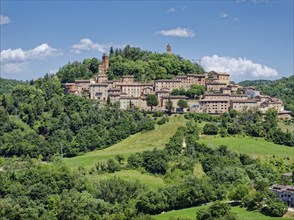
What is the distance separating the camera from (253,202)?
153ft

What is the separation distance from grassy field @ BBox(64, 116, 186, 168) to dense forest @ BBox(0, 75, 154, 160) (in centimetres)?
168

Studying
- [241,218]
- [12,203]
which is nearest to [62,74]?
[12,203]

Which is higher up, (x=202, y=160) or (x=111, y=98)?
(x=111, y=98)

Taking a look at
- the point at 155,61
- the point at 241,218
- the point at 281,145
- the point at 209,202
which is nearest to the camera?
the point at 241,218

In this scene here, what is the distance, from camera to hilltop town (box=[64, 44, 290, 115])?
87.4 meters

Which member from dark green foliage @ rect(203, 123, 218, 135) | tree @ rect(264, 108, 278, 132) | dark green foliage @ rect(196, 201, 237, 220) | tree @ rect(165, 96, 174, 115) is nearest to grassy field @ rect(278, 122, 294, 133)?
tree @ rect(264, 108, 278, 132)

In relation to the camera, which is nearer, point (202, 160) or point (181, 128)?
point (202, 160)

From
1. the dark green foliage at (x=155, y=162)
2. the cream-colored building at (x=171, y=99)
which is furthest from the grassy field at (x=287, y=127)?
the dark green foliage at (x=155, y=162)

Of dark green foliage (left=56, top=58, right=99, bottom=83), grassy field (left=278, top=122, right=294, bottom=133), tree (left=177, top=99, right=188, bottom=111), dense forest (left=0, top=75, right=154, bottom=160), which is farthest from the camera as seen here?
dark green foliage (left=56, top=58, right=99, bottom=83)

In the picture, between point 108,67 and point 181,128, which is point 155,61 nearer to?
point 108,67

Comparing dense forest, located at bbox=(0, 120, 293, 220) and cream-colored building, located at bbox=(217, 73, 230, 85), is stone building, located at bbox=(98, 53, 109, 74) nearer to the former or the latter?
cream-colored building, located at bbox=(217, 73, 230, 85)

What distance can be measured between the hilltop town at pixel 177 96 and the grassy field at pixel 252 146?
14.3m

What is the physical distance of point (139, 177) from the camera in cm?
5947

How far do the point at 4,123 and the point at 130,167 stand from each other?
104 feet
